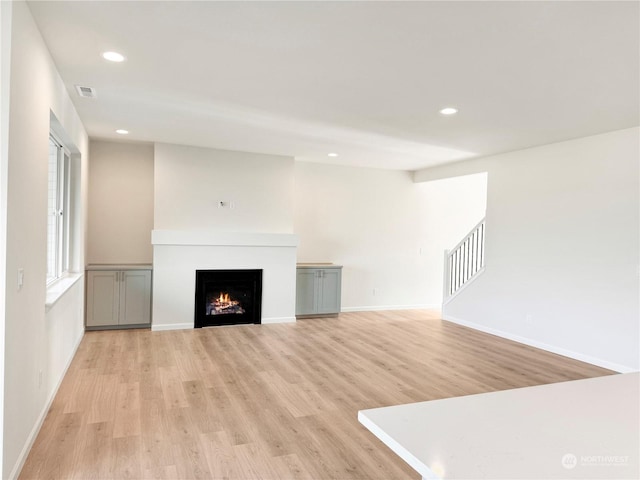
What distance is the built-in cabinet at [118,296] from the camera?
19.2 feet

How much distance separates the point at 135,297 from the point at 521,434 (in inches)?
230

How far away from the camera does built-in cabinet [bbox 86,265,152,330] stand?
5.84m

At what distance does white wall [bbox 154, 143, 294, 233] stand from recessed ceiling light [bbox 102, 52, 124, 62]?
3160mm

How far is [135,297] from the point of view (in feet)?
19.9

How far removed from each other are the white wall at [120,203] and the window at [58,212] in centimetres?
135

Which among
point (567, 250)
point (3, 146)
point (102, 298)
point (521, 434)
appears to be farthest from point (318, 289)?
point (521, 434)

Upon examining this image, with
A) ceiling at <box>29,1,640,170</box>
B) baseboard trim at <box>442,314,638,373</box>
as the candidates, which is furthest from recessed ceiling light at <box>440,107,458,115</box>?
baseboard trim at <box>442,314,638,373</box>

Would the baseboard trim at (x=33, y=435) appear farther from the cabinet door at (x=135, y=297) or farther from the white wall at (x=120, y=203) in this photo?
the white wall at (x=120, y=203)

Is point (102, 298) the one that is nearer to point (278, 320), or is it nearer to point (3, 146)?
point (278, 320)

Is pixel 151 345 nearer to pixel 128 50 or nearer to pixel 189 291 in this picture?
pixel 189 291

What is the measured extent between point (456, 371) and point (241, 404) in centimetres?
228

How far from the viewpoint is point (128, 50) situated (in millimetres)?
3002

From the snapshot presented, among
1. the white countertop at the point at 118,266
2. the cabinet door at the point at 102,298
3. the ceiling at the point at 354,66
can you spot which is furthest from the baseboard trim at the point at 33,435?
the ceiling at the point at 354,66

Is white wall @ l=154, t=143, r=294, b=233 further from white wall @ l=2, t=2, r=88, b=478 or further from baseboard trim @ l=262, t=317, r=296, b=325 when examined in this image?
white wall @ l=2, t=2, r=88, b=478
